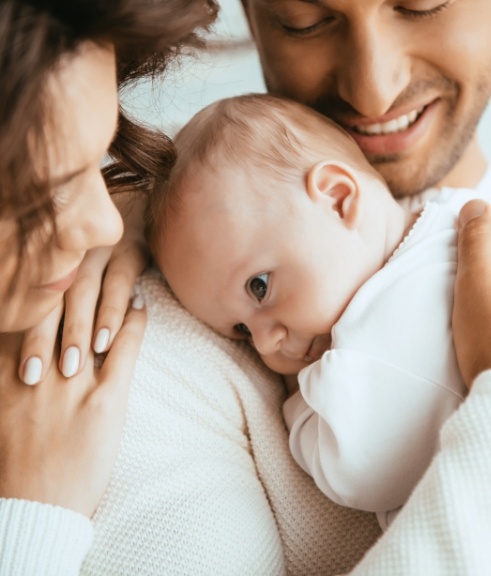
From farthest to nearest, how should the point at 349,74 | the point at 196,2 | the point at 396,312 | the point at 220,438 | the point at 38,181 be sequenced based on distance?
1. the point at 349,74
2. the point at 220,438
3. the point at 396,312
4. the point at 196,2
5. the point at 38,181

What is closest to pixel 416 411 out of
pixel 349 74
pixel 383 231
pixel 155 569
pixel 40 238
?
pixel 383 231

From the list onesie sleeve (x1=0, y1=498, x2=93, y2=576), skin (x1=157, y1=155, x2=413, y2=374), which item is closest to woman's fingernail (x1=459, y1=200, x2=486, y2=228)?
skin (x1=157, y1=155, x2=413, y2=374)

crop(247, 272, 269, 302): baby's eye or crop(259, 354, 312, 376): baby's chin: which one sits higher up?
crop(247, 272, 269, 302): baby's eye

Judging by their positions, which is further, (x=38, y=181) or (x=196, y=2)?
(x=196, y=2)

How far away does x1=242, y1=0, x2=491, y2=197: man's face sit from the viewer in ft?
4.51

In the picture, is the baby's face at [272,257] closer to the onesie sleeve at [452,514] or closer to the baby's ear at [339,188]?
the baby's ear at [339,188]

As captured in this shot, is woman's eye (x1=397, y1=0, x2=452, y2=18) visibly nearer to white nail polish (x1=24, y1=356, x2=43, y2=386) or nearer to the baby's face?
the baby's face

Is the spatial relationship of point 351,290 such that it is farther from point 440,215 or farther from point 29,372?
point 29,372

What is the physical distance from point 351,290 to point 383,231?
0.13 m

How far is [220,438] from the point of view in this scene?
3.98 ft

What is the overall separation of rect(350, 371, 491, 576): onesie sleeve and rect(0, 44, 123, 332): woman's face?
53cm

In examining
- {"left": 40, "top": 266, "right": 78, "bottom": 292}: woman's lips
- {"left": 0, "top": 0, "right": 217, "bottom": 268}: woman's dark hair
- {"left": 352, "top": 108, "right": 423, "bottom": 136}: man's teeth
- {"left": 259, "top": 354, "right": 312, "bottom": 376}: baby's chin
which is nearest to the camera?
{"left": 0, "top": 0, "right": 217, "bottom": 268}: woman's dark hair

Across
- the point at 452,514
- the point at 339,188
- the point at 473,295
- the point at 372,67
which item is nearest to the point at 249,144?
the point at 339,188

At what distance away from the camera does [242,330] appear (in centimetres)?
133
